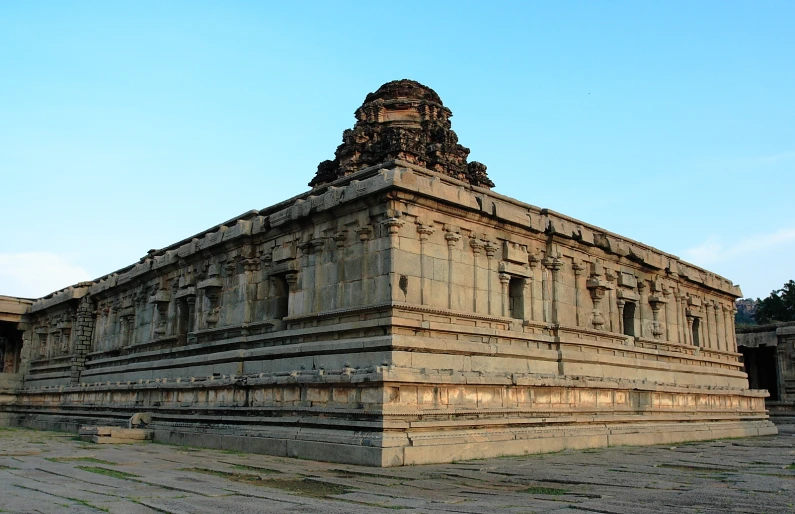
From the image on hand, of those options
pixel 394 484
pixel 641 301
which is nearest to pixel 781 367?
pixel 641 301

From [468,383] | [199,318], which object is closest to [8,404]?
[199,318]

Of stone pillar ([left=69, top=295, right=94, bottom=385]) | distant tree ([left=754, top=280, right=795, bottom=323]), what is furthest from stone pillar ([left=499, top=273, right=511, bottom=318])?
distant tree ([left=754, top=280, right=795, bottom=323])

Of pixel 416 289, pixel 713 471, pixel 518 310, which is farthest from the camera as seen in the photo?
pixel 518 310

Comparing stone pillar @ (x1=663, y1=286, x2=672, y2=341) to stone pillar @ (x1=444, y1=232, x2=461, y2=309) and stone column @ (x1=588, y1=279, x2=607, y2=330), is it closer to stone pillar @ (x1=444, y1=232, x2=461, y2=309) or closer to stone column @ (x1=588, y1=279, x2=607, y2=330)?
stone column @ (x1=588, y1=279, x2=607, y2=330)

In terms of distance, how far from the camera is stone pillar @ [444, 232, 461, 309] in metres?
16.2

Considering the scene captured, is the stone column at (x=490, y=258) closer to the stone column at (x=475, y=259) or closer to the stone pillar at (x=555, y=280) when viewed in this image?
the stone column at (x=475, y=259)

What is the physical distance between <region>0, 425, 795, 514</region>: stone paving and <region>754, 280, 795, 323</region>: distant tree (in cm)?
6167

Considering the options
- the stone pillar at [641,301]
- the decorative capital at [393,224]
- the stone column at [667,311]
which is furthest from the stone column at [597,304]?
the decorative capital at [393,224]

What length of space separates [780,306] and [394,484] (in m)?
70.4

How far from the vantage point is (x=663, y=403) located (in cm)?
2111

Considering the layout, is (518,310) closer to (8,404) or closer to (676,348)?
(676,348)

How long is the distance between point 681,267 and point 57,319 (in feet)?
94.2

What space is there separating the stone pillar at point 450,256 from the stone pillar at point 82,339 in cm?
2106

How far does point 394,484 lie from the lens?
9.92 m
